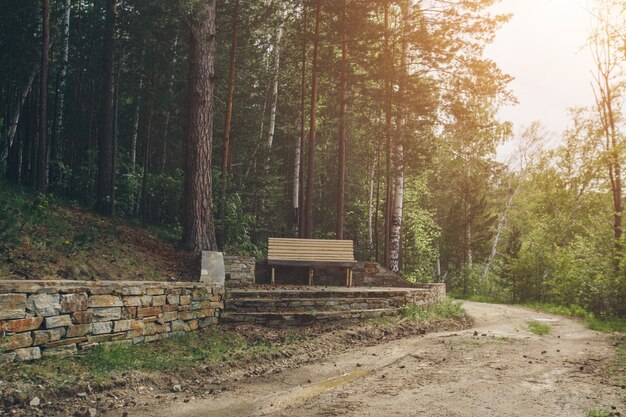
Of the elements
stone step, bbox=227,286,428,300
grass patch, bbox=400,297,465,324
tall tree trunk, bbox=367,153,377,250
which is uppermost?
tall tree trunk, bbox=367,153,377,250

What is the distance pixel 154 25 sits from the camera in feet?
58.4

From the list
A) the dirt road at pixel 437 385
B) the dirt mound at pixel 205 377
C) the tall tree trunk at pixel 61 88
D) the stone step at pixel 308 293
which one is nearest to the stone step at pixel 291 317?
the dirt mound at pixel 205 377

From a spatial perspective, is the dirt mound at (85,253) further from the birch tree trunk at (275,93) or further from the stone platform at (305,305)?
the birch tree trunk at (275,93)

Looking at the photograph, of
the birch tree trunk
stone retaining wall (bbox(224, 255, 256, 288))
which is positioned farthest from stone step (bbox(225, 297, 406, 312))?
the birch tree trunk

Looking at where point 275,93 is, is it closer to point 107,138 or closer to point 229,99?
point 229,99

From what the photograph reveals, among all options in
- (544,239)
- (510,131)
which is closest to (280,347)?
(544,239)

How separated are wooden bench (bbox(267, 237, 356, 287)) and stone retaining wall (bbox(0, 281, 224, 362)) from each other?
16.1ft

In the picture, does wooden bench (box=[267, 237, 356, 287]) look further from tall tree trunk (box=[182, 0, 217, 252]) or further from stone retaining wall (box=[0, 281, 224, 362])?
stone retaining wall (box=[0, 281, 224, 362])

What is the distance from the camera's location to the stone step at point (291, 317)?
8.88 meters

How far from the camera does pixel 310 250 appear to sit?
534 inches

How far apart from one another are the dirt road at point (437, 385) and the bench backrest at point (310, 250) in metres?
4.88

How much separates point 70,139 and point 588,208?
26.9 meters

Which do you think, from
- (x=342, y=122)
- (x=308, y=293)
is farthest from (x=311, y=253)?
(x=342, y=122)

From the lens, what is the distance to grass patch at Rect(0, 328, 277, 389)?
4.95 meters
